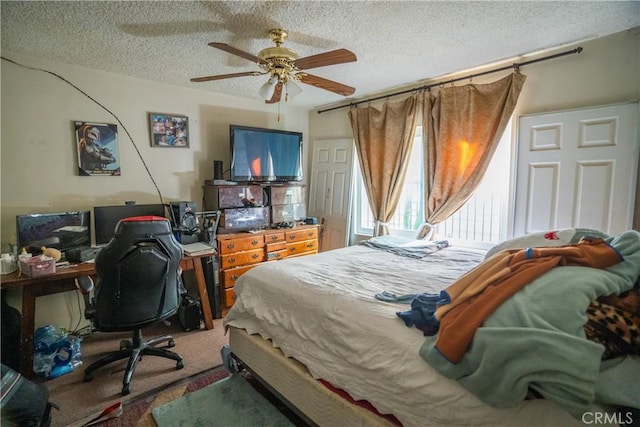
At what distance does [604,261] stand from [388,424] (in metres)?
0.99

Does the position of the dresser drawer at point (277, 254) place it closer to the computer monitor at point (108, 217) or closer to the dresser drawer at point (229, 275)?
the dresser drawer at point (229, 275)

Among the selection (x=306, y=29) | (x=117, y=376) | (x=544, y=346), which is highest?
(x=306, y=29)

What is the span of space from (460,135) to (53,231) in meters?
3.70

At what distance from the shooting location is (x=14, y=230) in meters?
2.47

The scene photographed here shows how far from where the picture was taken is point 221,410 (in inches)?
61.2

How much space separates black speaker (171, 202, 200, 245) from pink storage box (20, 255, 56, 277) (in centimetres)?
97

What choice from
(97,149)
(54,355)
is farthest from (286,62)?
(54,355)

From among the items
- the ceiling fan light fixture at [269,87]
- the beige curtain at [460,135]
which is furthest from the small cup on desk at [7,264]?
the beige curtain at [460,135]

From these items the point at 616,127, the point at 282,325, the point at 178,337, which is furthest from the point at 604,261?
the point at 178,337

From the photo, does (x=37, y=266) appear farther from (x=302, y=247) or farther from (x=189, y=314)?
(x=302, y=247)

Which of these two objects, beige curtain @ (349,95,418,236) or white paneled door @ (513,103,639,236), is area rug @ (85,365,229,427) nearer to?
beige curtain @ (349,95,418,236)

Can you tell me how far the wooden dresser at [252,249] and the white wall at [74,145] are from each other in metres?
0.80

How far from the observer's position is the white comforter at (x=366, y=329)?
99cm

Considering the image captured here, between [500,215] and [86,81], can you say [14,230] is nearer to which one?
[86,81]
